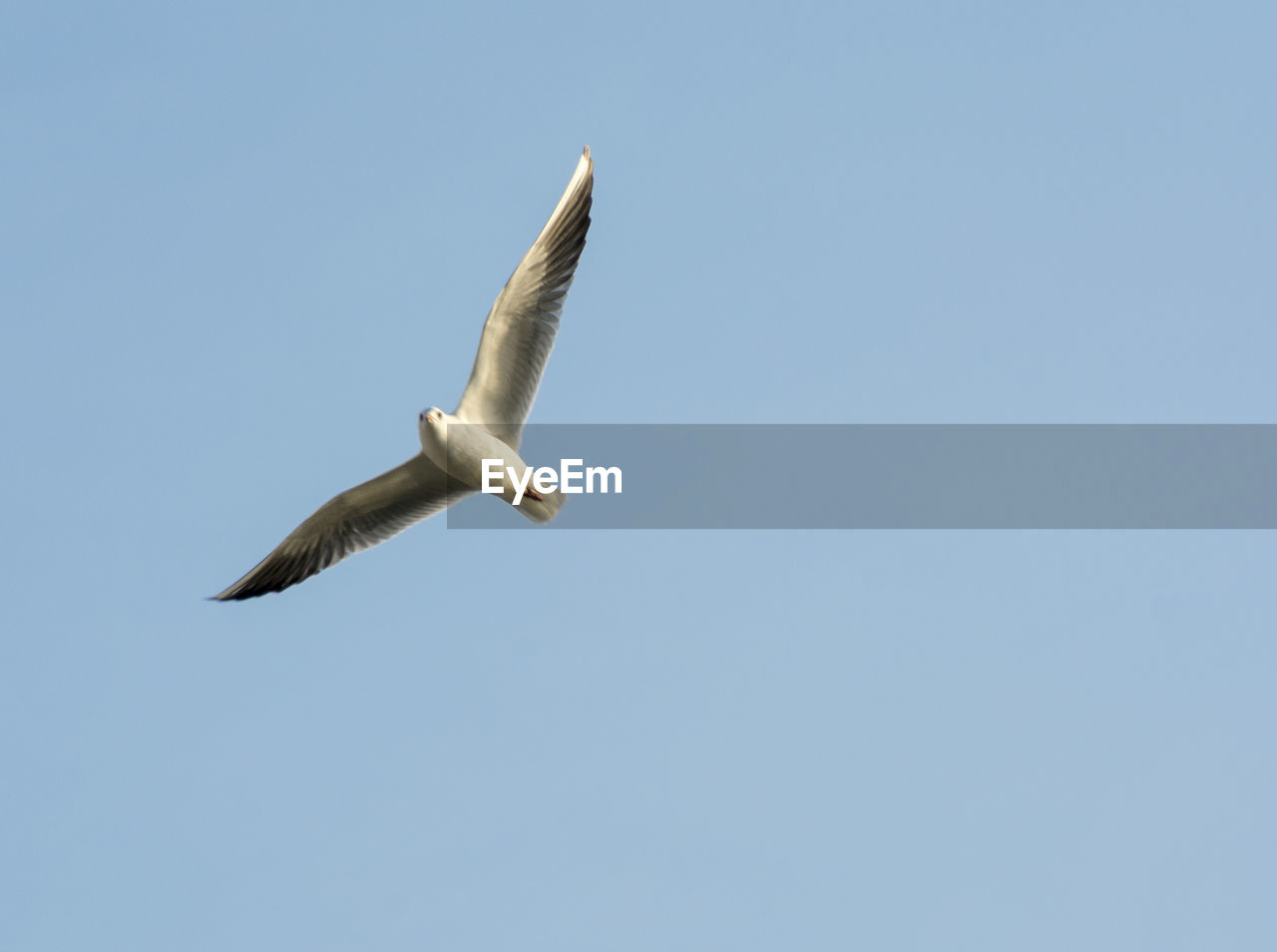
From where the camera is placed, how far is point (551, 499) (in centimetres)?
1758

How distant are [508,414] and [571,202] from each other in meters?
2.33

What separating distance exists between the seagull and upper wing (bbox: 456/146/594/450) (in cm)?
1

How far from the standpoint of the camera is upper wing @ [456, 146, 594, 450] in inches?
689

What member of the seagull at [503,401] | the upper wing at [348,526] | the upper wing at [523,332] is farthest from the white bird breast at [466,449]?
the upper wing at [348,526]

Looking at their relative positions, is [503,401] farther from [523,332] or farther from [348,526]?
[348,526]

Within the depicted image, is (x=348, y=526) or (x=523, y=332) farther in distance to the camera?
(x=348, y=526)

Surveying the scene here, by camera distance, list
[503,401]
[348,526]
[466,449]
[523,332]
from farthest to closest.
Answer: [348,526]
[503,401]
[523,332]
[466,449]

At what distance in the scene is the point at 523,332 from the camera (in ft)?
57.7

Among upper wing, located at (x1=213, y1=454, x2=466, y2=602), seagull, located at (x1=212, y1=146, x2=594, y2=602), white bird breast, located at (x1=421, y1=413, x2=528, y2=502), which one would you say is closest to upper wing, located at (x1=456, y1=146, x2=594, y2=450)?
seagull, located at (x1=212, y1=146, x2=594, y2=602)

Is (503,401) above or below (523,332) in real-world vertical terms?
below

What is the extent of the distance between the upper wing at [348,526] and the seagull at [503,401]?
19mm

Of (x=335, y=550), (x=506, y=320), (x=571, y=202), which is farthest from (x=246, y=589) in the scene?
(x=571, y=202)

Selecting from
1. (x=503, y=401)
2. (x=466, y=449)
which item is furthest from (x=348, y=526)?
(x=503, y=401)

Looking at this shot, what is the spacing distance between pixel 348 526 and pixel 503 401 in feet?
8.03
